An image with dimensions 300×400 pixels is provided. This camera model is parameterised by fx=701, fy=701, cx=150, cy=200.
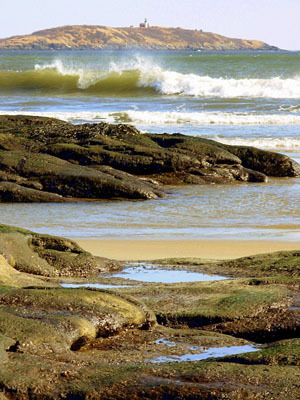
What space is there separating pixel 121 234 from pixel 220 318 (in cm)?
432

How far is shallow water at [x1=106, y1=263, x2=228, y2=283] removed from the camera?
555 centimetres

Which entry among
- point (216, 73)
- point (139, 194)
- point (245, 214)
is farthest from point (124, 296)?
point (216, 73)

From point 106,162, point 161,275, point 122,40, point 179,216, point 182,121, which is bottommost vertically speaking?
point 179,216

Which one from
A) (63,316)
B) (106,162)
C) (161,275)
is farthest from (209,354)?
(106,162)

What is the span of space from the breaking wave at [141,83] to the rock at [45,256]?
30.9 m

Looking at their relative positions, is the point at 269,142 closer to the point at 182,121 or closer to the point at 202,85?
the point at 182,121

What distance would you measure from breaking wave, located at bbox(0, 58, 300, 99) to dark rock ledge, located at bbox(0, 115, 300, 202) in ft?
74.8

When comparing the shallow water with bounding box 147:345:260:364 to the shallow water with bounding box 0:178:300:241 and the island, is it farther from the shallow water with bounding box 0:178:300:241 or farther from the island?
the island

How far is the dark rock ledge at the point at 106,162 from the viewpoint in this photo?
11000 millimetres

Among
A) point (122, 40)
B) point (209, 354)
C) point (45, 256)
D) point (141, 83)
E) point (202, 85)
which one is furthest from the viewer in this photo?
point (122, 40)

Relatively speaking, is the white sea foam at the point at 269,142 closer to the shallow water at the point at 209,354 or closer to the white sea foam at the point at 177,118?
the white sea foam at the point at 177,118

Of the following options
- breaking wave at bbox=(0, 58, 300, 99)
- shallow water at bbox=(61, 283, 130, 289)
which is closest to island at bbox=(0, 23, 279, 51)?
breaking wave at bbox=(0, 58, 300, 99)

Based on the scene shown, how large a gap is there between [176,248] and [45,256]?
2239 mm

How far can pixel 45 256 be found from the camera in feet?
18.7
